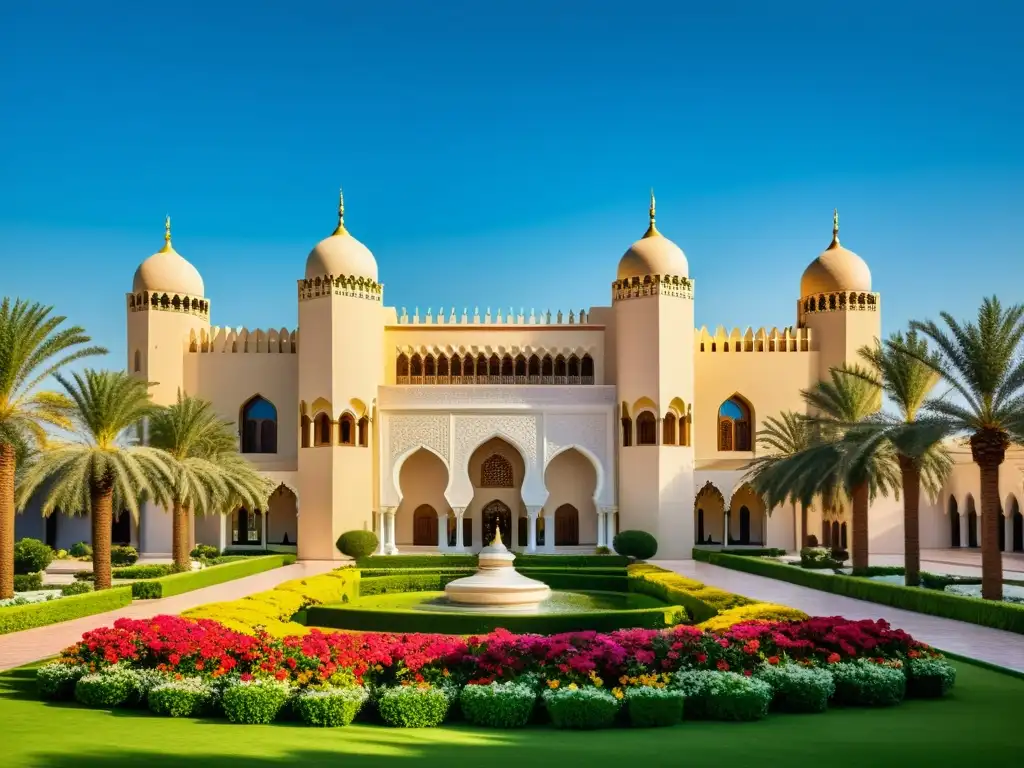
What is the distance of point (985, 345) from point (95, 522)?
13197 millimetres

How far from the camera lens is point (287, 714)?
7945mm

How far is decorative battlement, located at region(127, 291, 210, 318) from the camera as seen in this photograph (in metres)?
29.2

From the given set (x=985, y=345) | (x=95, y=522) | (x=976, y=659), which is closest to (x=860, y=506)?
(x=985, y=345)

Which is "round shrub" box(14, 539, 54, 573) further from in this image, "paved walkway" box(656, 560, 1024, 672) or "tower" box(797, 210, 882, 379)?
"tower" box(797, 210, 882, 379)

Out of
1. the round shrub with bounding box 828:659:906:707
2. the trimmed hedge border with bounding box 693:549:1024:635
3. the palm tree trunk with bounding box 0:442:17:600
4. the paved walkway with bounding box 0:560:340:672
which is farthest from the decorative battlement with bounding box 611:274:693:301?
the round shrub with bounding box 828:659:906:707

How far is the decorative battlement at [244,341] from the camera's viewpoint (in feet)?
97.9

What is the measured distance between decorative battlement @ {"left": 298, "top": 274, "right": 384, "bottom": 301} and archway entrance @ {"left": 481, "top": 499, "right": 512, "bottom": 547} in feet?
20.9

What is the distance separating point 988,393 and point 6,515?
44.6ft

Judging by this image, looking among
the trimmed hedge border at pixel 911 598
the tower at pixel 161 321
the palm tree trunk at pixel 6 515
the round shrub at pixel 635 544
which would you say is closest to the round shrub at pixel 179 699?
the palm tree trunk at pixel 6 515

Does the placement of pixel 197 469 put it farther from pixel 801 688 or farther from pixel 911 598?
pixel 801 688

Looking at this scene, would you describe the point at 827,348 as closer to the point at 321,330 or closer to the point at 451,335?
the point at 451,335

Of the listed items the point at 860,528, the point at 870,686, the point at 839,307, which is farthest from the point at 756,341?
the point at 870,686

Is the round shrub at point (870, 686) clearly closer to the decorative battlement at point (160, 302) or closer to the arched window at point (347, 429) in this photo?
the arched window at point (347, 429)

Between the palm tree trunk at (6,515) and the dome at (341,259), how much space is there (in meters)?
13.4
